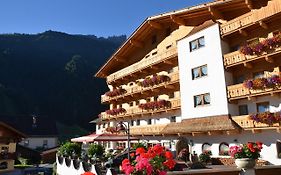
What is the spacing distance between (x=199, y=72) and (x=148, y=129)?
10676mm

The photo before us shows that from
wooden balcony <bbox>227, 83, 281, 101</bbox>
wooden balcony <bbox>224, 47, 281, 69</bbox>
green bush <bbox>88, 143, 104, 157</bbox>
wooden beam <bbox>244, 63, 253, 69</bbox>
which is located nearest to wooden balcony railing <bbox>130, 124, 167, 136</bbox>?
green bush <bbox>88, 143, 104, 157</bbox>

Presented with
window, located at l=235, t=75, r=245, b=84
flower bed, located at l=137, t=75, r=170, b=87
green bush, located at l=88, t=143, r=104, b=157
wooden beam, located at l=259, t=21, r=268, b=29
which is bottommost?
green bush, located at l=88, t=143, r=104, b=157

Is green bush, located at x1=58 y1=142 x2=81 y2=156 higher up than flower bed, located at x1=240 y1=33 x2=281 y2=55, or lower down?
lower down

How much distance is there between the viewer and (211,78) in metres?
30.5

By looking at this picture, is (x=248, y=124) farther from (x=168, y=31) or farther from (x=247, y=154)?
(x=168, y=31)

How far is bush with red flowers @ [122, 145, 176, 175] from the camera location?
9555mm

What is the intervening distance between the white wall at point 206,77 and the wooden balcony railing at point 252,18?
1.12 metres

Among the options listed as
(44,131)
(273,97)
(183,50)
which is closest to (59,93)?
(44,131)

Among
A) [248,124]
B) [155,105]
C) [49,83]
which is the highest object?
[49,83]

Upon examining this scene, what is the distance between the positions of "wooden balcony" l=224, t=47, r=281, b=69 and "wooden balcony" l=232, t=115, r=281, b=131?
488cm

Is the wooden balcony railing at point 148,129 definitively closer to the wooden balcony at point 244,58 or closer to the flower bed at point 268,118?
the wooden balcony at point 244,58

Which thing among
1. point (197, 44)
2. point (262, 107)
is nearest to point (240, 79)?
point (262, 107)

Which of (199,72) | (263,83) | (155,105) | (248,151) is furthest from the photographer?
(155,105)

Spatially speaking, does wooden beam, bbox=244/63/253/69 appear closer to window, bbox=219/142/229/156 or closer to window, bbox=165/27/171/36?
window, bbox=219/142/229/156
